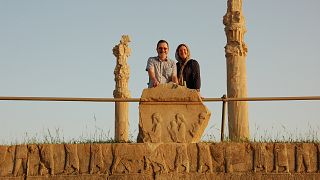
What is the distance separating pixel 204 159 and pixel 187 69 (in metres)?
1.46

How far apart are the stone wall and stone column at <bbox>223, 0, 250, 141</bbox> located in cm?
797

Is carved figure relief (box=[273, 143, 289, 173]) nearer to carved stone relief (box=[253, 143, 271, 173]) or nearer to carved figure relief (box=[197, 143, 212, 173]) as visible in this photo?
carved stone relief (box=[253, 143, 271, 173])

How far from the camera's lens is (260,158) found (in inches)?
274

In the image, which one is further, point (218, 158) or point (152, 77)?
point (152, 77)

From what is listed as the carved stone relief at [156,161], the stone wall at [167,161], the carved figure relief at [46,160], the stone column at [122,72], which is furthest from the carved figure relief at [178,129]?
the stone column at [122,72]

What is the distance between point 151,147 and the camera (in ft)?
23.1

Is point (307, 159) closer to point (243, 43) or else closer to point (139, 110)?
point (139, 110)

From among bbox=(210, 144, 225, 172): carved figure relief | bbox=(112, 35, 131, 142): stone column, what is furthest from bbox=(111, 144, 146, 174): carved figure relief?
bbox=(112, 35, 131, 142): stone column

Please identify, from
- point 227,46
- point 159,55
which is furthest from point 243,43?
point 159,55

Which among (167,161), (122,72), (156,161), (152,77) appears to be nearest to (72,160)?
(156,161)

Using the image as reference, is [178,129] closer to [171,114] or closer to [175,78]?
[171,114]

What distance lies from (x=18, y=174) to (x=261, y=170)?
10.8ft

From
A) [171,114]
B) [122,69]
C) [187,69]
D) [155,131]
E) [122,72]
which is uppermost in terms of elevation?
[122,69]

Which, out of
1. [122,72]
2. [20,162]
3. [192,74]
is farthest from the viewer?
[122,72]
